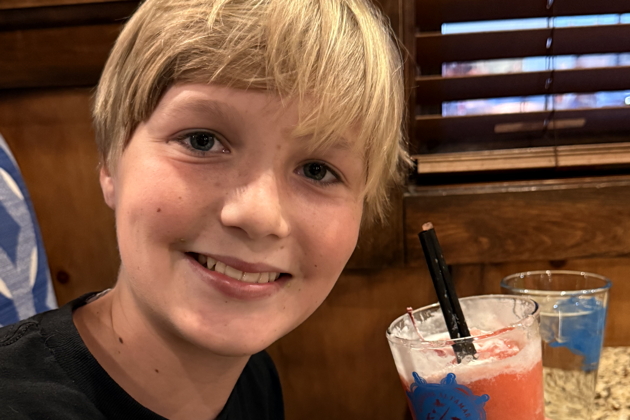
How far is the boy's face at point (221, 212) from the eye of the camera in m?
0.72

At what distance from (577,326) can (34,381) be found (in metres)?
0.91

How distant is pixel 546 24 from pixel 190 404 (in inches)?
45.2

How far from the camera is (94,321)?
0.89 meters

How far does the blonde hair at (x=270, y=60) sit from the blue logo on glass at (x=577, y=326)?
0.46 m

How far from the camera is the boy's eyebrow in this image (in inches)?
28.1

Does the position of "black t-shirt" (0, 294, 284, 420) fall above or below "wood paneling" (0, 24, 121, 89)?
below

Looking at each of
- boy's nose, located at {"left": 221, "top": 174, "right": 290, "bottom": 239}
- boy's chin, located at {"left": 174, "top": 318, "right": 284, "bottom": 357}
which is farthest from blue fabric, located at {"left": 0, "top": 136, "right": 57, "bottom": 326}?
boy's nose, located at {"left": 221, "top": 174, "right": 290, "bottom": 239}

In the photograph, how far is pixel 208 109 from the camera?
2.36ft

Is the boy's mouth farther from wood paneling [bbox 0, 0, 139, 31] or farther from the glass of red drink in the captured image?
wood paneling [bbox 0, 0, 139, 31]

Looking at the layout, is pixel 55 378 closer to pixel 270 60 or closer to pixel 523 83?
pixel 270 60

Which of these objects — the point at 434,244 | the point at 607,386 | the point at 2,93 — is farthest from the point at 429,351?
the point at 2,93

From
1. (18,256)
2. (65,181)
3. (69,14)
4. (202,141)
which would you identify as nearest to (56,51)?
(69,14)

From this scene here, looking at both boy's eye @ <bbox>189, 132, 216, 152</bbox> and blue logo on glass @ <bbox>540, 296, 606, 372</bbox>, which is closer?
boy's eye @ <bbox>189, 132, 216, 152</bbox>

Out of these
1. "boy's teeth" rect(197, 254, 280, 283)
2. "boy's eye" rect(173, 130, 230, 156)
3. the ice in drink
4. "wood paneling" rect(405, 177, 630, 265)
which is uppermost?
"boy's eye" rect(173, 130, 230, 156)
